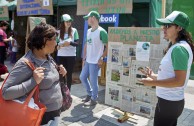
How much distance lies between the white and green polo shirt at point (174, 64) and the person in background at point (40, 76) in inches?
36.0

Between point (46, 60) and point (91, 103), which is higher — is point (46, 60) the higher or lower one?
the higher one

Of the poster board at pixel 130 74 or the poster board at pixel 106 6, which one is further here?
the poster board at pixel 106 6

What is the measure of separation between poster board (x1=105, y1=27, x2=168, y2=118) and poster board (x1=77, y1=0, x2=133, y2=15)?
5.23 ft

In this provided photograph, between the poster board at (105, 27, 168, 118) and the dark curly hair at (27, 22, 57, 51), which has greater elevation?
the dark curly hair at (27, 22, 57, 51)

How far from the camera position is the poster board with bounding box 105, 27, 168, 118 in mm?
3467

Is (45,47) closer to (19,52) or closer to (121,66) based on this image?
(121,66)

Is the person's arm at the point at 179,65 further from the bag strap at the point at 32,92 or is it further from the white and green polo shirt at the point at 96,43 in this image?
the white and green polo shirt at the point at 96,43

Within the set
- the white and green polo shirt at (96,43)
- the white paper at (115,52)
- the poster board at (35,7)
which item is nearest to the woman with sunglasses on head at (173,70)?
the white paper at (115,52)

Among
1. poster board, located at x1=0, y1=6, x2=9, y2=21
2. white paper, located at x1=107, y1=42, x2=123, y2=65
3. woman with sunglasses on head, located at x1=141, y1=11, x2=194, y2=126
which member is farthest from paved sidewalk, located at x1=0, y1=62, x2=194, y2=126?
poster board, located at x1=0, y1=6, x2=9, y2=21

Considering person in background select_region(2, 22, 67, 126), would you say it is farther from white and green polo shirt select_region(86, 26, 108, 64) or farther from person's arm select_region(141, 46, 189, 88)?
white and green polo shirt select_region(86, 26, 108, 64)

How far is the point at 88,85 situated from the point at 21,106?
3054 millimetres

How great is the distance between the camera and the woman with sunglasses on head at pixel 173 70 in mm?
1934

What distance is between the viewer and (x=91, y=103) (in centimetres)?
471

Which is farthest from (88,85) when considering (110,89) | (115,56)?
(115,56)
